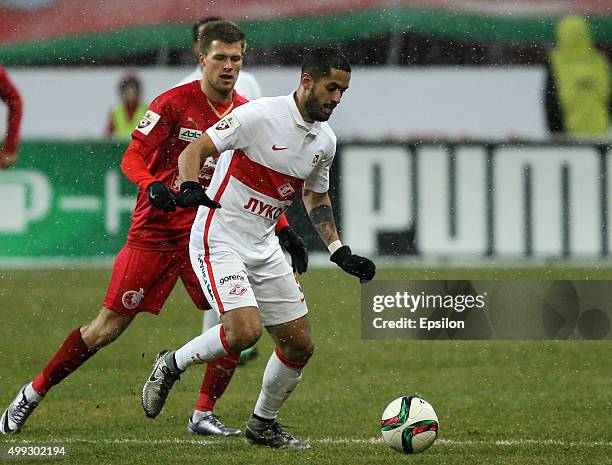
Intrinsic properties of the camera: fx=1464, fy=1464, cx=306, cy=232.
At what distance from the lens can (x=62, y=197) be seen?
1358 cm

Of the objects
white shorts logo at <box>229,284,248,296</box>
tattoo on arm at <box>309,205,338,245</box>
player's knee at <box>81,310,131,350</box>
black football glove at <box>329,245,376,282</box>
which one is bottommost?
player's knee at <box>81,310,131,350</box>

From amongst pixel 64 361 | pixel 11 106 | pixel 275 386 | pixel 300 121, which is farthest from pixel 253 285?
pixel 11 106

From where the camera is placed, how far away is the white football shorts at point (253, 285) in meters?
6.52

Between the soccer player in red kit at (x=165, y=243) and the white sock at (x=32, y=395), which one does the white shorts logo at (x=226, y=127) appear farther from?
the white sock at (x=32, y=395)

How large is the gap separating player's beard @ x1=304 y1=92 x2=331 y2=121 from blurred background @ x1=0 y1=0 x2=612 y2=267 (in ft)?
22.1

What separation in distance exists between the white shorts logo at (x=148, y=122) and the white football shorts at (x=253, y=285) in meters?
0.65

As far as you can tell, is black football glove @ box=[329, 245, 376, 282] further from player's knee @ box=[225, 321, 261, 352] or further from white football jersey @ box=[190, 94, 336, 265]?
player's knee @ box=[225, 321, 261, 352]

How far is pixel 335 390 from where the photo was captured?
861 cm

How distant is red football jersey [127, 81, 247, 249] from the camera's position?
7023 mm

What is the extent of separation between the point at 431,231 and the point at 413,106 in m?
2.28

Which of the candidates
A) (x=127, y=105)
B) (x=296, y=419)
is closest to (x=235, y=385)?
(x=296, y=419)

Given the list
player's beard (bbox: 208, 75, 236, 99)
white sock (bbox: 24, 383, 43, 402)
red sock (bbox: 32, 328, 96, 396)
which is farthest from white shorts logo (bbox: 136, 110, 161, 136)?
white sock (bbox: 24, 383, 43, 402)

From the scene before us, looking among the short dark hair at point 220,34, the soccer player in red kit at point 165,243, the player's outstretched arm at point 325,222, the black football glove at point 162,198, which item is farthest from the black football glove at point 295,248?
the black football glove at point 162,198

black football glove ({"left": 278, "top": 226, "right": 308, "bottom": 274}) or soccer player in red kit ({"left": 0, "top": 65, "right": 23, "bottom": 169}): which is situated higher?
soccer player in red kit ({"left": 0, "top": 65, "right": 23, "bottom": 169})
